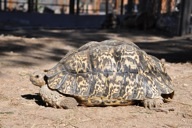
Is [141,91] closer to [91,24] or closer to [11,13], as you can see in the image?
[11,13]

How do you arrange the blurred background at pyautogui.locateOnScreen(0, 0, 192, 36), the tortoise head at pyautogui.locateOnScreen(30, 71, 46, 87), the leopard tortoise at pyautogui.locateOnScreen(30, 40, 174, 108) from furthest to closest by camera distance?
the blurred background at pyautogui.locateOnScreen(0, 0, 192, 36)
the tortoise head at pyautogui.locateOnScreen(30, 71, 46, 87)
the leopard tortoise at pyautogui.locateOnScreen(30, 40, 174, 108)

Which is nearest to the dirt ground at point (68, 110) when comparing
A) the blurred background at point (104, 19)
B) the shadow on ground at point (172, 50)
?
the shadow on ground at point (172, 50)

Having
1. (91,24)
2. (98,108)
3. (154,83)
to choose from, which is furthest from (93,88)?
(91,24)

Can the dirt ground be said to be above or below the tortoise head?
below

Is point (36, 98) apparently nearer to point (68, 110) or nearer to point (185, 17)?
point (68, 110)

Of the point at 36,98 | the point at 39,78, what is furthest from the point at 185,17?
the point at 39,78

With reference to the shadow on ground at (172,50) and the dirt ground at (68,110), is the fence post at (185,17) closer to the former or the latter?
the shadow on ground at (172,50)

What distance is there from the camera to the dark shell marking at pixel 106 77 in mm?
5566

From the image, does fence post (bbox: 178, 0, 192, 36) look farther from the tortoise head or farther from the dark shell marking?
the tortoise head

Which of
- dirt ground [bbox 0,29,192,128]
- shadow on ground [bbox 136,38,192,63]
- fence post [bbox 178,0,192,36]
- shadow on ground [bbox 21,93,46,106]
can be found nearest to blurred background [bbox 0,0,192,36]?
fence post [bbox 178,0,192,36]

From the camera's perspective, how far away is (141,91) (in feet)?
18.7

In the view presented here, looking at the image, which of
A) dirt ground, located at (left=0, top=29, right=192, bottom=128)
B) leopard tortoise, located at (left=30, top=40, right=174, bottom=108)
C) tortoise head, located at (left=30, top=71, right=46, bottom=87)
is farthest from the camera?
tortoise head, located at (left=30, top=71, right=46, bottom=87)

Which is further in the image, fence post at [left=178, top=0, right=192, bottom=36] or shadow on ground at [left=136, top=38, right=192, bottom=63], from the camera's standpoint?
fence post at [left=178, top=0, right=192, bottom=36]

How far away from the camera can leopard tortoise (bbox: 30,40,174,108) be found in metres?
5.56
